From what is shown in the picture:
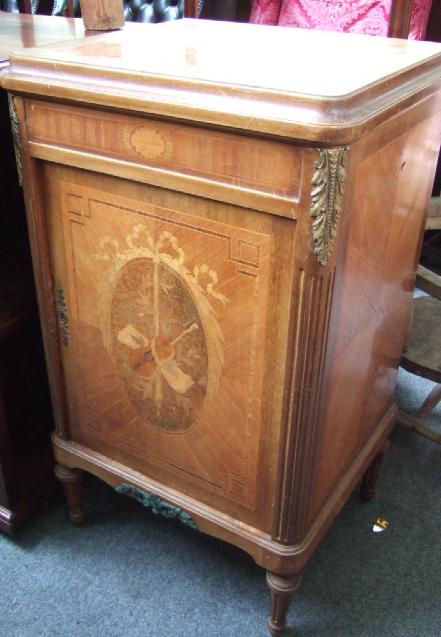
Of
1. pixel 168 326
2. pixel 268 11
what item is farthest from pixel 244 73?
pixel 268 11

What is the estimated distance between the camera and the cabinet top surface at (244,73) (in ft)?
2.52

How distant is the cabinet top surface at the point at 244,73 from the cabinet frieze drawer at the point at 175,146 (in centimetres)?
3

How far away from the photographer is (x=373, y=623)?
1223 mm

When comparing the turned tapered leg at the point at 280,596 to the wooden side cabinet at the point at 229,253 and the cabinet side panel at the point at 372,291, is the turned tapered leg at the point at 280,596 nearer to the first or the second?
the wooden side cabinet at the point at 229,253

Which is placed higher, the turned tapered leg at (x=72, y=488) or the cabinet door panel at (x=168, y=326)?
the cabinet door panel at (x=168, y=326)

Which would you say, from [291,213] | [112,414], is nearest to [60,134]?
[291,213]

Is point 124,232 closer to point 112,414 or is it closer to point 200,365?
point 200,365

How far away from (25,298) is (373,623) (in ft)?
2.86

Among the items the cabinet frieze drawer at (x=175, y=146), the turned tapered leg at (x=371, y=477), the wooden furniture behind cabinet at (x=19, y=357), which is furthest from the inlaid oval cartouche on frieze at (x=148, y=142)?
the turned tapered leg at (x=371, y=477)

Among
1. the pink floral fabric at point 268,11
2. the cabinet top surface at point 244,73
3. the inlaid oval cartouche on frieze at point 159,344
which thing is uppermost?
the cabinet top surface at point 244,73

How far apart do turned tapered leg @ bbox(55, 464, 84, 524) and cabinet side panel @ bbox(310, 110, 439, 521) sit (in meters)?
0.49

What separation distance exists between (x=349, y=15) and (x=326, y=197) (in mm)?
1578

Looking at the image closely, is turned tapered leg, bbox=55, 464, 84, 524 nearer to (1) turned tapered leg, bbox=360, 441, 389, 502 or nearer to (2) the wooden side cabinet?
(2) the wooden side cabinet

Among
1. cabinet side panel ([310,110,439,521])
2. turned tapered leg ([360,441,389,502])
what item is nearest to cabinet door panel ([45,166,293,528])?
cabinet side panel ([310,110,439,521])
